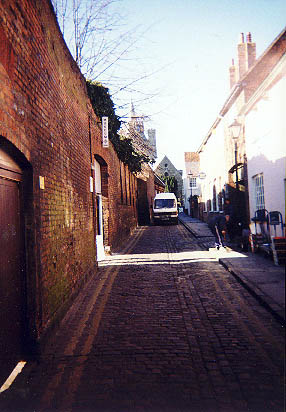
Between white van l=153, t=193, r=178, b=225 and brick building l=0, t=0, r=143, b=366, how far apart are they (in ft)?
68.3

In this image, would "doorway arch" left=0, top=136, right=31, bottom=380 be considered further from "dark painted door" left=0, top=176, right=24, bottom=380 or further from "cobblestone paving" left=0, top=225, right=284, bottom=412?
"cobblestone paving" left=0, top=225, right=284, bottom=412

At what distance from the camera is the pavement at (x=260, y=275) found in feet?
4.50

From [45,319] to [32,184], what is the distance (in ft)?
5.69

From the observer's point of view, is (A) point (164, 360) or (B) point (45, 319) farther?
(B) point (45, 319)

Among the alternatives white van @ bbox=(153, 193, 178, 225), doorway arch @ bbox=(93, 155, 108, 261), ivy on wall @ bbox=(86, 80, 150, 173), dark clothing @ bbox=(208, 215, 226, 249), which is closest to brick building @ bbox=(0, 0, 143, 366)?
doorway arch @ bbox=(93, 155, 108, 261)

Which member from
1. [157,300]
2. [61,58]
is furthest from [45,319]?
[61,58]

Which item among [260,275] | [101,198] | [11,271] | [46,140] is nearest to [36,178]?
[46,140]

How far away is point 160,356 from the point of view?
3730mm

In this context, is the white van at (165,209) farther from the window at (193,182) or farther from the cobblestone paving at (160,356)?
the cobblestone paving at (160,356)

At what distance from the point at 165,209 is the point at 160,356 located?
2474 cm

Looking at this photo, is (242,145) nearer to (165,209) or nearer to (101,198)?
(101,198)

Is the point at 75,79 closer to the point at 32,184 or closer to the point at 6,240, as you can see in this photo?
the point at 32,184

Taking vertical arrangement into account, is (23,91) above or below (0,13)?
below

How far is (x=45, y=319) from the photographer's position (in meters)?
4.32
